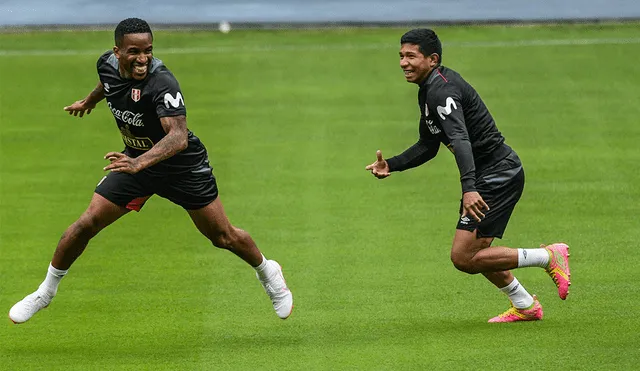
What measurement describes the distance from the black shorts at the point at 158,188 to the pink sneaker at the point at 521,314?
244cm

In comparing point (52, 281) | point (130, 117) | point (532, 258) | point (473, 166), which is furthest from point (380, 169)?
point (52, 281)

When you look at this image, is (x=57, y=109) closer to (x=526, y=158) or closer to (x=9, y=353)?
(x=526, y=158)

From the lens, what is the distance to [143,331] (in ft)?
34.8

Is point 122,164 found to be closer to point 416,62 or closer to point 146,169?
point 146,169

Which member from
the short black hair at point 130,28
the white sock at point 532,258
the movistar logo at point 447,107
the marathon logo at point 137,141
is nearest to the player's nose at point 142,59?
the short black hair at point 130,28

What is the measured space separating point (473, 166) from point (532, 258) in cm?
109

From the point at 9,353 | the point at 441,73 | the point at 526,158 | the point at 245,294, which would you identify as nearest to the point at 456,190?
the point at 526,158

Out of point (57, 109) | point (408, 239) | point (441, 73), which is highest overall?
point (441, 73)

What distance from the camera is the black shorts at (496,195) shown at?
10328mm

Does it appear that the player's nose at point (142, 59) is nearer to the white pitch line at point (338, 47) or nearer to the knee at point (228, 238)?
the knee at point (228, 238)

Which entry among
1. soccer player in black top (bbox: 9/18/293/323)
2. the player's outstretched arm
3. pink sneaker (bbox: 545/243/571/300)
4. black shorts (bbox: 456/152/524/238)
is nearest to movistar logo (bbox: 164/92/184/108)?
soccer player in black top (bbox: 9/18/293/323)

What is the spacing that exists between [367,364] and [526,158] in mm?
8406

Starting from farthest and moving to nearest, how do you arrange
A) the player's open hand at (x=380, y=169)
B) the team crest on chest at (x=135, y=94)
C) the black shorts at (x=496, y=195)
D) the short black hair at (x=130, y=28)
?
the player's open hand at (x=380, y=169) < the black shorts at (x=496, y=195) < the team crest on chest at (x=135, y=94) < the short black hair at (x=130, y=28)

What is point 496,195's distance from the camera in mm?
10391
